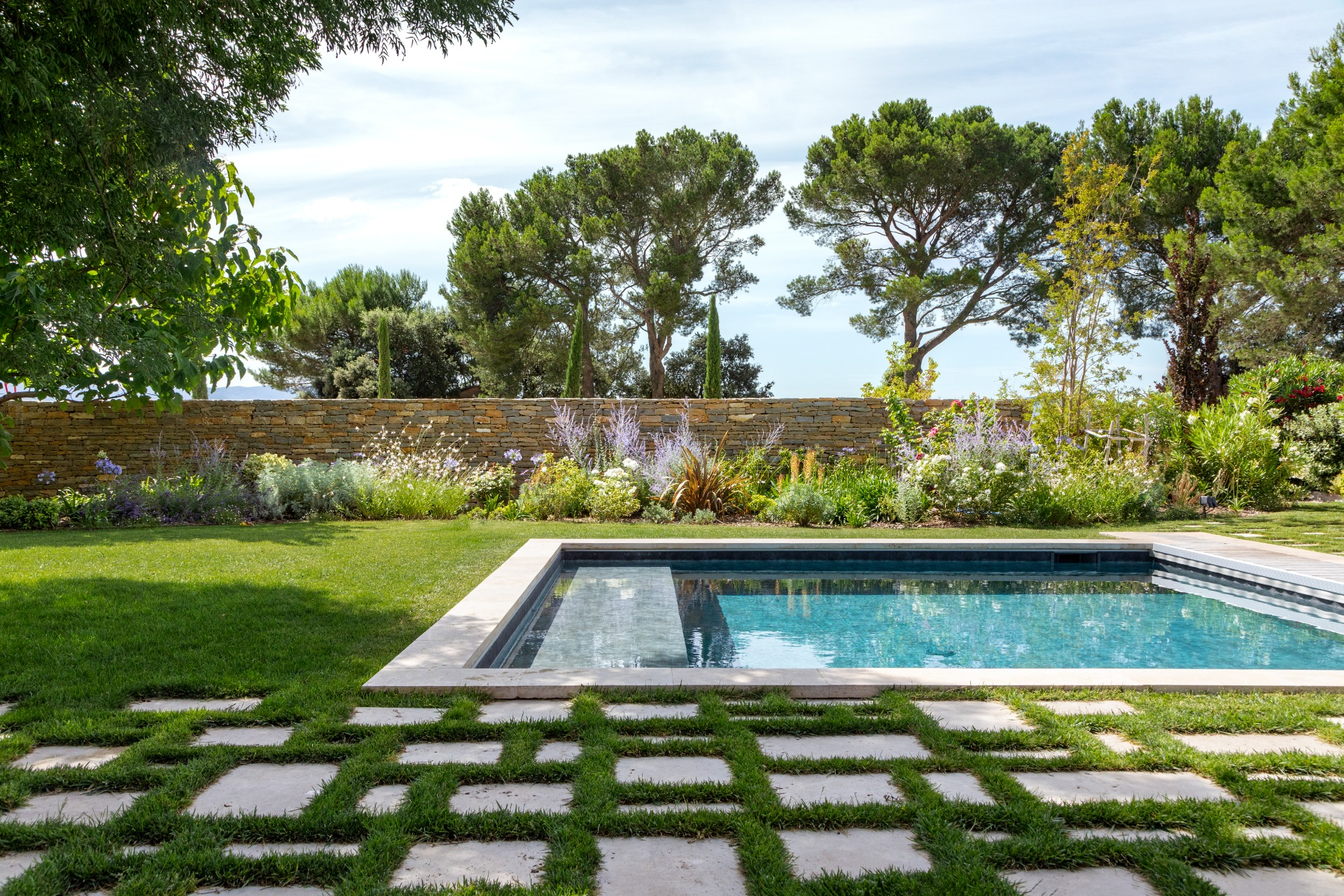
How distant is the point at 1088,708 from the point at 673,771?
1.50 metres

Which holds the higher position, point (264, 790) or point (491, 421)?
point (491, 421)

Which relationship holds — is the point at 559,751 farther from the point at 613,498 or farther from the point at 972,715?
the point at 613,498

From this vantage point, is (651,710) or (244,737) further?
(651,710)

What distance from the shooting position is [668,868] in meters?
1.62

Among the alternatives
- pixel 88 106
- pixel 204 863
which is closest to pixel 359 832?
pixel 204 863

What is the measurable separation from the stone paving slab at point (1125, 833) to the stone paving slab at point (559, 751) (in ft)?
4.01

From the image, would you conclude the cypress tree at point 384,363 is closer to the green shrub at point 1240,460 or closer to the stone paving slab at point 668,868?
the green shrub at point 1240,460

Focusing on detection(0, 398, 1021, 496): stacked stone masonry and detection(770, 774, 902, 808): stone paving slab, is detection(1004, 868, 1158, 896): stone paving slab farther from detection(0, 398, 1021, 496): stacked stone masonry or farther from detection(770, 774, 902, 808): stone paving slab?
detection(0, 398, 1021, 496): stacked stone masonry

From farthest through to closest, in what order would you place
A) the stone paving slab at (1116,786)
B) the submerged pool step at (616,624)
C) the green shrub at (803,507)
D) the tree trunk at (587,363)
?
the tree trunk at (587,363) < the green shrub at (803,507) < the submerged pool step at (616,624) < the stone paving slab at (1116,786)

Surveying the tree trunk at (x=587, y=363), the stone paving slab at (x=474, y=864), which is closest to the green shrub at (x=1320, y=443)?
the stone paving slab at (x=474, y=864)

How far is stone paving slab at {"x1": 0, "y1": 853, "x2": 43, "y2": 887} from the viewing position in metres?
1.57

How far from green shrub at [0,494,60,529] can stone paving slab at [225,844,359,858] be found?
7.69 metres

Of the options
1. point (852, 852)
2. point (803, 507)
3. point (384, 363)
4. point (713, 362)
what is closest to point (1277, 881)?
point (852, 852)

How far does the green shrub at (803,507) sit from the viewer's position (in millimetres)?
8023
